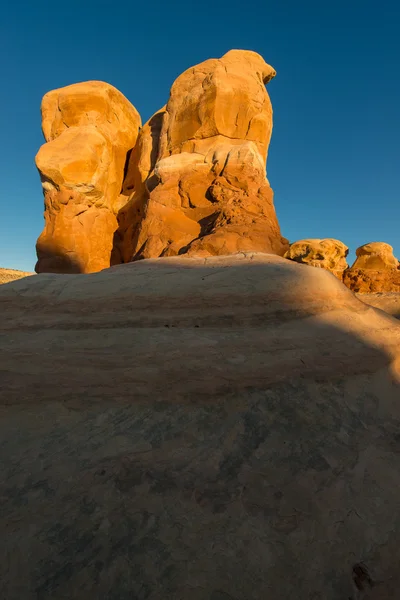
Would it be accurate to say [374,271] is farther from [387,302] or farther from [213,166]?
[213,166]

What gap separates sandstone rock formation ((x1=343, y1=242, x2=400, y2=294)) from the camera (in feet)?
26.1

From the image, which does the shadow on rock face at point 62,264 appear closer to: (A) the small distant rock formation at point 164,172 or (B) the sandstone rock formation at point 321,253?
(A) the small distant rock formation at point 164,172

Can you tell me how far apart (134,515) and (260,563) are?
1.13 ft

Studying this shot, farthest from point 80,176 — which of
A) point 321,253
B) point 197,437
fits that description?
point 197,437

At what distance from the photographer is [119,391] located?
3.87ft

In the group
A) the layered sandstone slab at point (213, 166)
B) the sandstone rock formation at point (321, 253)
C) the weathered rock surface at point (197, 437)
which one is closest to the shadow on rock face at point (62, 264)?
the layered sandstone slab at point (213, 166)

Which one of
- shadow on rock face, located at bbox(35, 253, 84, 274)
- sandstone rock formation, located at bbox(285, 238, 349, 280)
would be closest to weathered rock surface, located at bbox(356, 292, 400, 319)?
sandstone rock formation, located at bbox(285, 238, 349, 280)

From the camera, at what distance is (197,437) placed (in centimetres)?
107

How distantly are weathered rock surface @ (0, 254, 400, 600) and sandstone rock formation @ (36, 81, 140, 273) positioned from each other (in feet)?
26.5

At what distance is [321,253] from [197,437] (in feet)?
26.7

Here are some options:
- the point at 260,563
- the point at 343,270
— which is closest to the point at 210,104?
the point at 343,270

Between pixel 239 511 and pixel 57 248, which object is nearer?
pixel 239 511

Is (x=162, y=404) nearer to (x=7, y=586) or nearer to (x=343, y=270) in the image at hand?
(x=7, y=586)

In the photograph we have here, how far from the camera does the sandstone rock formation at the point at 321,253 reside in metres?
8.30
